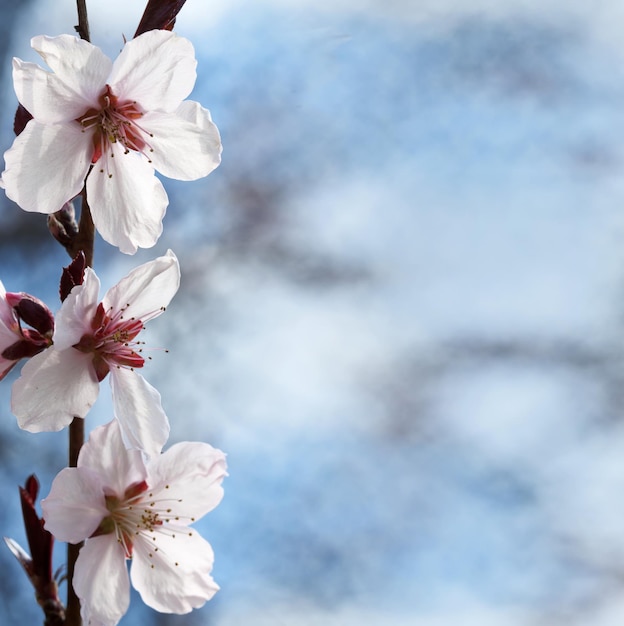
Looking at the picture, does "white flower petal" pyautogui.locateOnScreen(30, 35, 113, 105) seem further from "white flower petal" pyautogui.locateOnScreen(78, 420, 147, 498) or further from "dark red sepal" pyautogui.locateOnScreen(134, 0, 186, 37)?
"white flower petal" pyautogui.locateOnScreen(78, 420, 147, 498)

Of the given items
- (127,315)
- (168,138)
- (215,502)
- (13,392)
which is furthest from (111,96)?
(215,502)

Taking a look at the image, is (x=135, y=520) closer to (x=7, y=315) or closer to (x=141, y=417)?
(x=141, y=417)

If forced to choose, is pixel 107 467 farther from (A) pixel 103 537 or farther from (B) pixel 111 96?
(B) pixel 111 96

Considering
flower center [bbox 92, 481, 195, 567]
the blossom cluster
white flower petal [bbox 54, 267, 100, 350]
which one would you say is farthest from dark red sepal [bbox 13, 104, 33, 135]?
flower center [bbox 92, 481, 195, 567]

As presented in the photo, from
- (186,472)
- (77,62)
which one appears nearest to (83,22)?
(77,62)

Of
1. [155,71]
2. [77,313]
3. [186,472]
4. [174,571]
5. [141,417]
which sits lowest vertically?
[174,571]

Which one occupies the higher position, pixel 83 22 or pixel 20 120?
pixel 83 22
